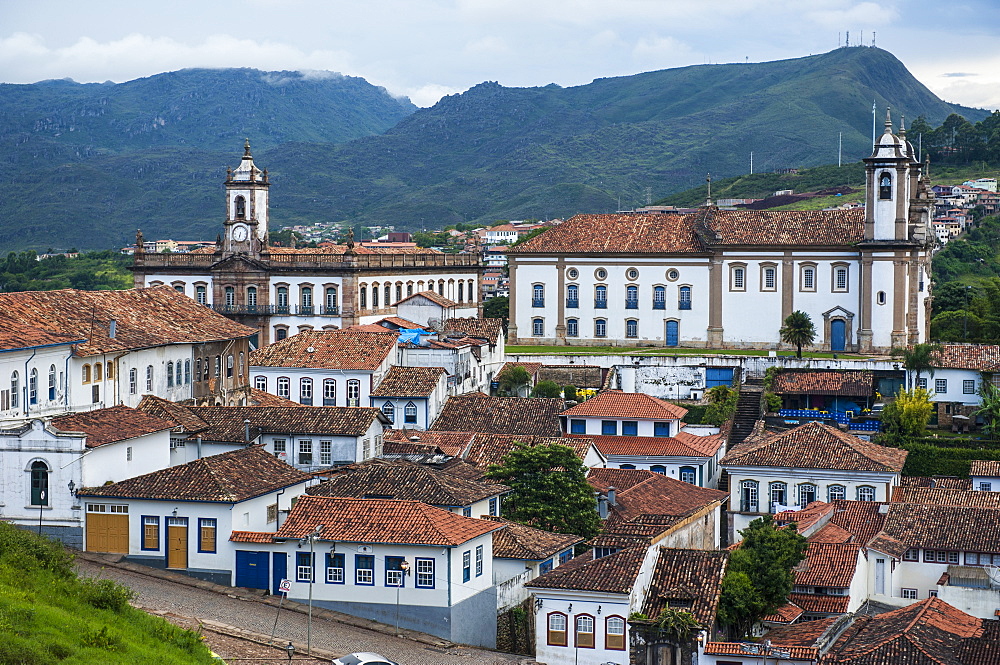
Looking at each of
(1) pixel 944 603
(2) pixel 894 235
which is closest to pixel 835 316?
(2) pixel 894 235

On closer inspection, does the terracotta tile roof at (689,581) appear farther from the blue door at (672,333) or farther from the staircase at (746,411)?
the blue door at (672,333)

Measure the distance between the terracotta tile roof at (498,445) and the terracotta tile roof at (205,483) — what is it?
365 inches

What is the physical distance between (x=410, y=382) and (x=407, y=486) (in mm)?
15456

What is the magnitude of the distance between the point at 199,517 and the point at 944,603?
1601 centimetres

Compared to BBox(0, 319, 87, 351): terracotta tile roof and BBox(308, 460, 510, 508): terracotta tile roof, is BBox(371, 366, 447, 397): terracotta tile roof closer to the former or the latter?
BBox(308, 460, 510, 508): terracotta tile roof

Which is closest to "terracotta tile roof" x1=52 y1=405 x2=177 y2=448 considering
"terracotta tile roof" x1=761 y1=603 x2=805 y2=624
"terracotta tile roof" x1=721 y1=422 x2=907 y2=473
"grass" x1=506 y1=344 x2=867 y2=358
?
"terracotta tile roof" x1=761 y1=603 x2=805 y2=624

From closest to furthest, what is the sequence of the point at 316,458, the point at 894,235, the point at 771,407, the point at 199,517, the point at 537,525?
the point at 199,517, the point at 537,525, the point at 316,458, the point at 771,407, the point at 894,235

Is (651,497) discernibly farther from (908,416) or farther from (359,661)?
(359,661)

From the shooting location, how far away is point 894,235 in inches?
2419

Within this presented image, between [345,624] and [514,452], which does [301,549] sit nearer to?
[345,624]

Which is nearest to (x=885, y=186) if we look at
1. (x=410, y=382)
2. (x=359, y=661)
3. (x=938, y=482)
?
(x=938, y=482)

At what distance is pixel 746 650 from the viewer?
27.4m

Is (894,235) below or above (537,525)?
above

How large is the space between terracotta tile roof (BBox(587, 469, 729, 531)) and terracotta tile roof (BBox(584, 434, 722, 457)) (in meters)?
3.42
